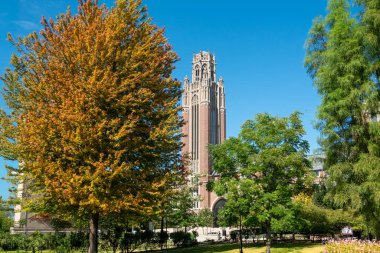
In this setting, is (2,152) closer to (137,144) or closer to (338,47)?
(137,144)

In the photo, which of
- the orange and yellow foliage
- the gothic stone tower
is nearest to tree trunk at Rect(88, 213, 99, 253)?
the orange and yellow foliage

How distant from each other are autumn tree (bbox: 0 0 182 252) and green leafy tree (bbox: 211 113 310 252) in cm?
863

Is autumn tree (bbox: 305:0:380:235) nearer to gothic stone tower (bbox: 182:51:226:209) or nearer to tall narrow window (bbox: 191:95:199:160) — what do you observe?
gothic stone tower (bbox: 182:51:226:209)

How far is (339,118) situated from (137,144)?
10622 mm

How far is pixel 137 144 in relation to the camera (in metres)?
16.0

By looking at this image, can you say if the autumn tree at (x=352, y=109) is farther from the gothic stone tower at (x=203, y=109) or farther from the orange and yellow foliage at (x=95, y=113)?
the gothic stone tower at (x=203, y=109)

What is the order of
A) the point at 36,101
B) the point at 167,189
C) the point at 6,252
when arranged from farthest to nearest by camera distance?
the point at 6,252
the point at 167,189
the point at 36,101

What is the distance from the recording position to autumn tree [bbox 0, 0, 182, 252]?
14148mm

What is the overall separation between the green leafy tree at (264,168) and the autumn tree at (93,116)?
8.63 m

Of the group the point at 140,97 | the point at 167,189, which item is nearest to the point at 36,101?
the point at 140,97

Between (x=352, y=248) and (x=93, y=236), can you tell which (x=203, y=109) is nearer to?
(x=93, y=236)

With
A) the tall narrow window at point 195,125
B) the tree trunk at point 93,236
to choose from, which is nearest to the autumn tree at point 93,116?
the tree trunk at point 93,236

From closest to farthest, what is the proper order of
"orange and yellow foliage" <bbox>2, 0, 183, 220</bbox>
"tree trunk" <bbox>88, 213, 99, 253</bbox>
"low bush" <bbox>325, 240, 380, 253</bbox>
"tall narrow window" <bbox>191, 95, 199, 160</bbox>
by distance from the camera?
"low bush" <bbox>325, 240, 380, 253</bbox> < "orange and yellow foliage" <bbox>2, 0, 183, 220</bbox> < "tree trunk" <bbox>88, 213, 99, 253</bbox> < "tall narrow window" <bbox>191, 95, 199, 160</bbox>

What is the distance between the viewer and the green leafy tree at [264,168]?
24453mm
